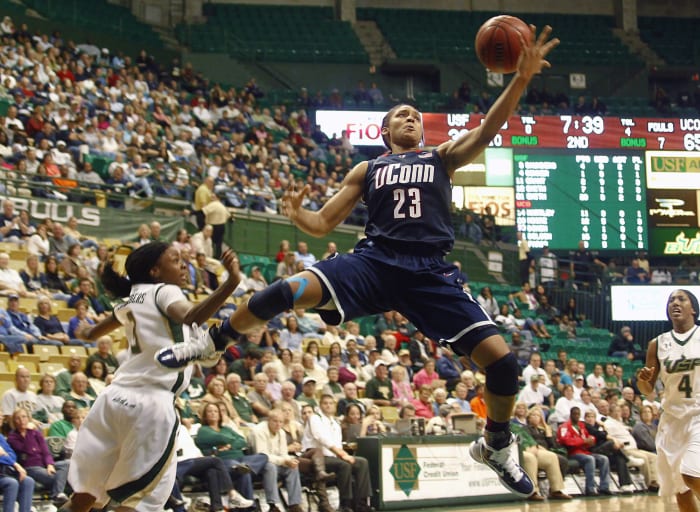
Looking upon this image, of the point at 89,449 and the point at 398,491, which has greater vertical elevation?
the point at 89,449

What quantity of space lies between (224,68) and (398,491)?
18.1m

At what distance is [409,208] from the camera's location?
19.7 ft

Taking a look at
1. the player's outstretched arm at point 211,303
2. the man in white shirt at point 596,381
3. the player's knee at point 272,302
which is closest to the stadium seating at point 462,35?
the man in white shirt at point 596,381

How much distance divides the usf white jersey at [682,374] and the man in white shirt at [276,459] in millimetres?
5012

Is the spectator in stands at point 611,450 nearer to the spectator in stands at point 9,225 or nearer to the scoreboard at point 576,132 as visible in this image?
the spectator in stands at point 9,225

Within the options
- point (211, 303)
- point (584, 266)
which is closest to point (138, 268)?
point (211, 303)

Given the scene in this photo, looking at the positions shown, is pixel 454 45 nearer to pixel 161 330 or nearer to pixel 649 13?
→ pixel 649 13

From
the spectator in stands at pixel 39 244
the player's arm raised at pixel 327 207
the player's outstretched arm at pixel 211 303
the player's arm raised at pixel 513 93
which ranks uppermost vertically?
the player's arm raised at pixel 513 93

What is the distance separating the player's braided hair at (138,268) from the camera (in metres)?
6.29

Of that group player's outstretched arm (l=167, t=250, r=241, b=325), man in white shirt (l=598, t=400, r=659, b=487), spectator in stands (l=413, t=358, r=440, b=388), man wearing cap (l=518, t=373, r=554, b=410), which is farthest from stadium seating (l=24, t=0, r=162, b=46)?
player's outstretched arm (l=167, t=250, r=241, b=325)

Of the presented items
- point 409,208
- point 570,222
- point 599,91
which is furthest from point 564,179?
point 409,208

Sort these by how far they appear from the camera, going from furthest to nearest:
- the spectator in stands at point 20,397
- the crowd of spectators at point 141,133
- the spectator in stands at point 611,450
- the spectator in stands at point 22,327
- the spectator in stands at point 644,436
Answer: the crowd of spectators at point 141,133
the spectator in stands at point 644,436
the spectator in stands at point 611,450
the spectator in stands at point 22,327
the spectator in stands at point 20,397

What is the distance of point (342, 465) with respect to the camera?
12.3 meters

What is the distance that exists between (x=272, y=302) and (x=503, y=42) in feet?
7.00
